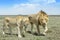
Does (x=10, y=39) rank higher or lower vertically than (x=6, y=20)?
lower

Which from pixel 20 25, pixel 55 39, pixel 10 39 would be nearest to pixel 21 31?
pixel 20 25

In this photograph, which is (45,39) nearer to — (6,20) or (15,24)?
(15,24)

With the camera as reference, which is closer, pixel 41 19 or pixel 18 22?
pixel 18 22

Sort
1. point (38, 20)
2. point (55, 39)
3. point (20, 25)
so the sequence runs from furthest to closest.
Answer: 1. point (38, 20)
2. point (20, 25)
3. point (55, 39)

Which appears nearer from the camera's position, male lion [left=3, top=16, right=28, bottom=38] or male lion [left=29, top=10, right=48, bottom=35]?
male lion [left=3, top=16, right=28, bottom=38]

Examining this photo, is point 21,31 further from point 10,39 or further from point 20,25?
point 10,39

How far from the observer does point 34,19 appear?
58.6 ft

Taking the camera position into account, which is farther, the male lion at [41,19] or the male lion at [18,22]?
the male lion at [41,19]

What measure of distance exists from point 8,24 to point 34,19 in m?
2.39

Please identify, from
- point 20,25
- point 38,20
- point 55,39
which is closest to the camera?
point 55,39

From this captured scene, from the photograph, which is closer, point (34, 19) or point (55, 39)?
point (55, 39)

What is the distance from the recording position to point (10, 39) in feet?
49.5

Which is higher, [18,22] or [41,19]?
[41,19]

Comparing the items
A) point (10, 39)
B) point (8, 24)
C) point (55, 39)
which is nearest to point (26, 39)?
point (10, 39)
